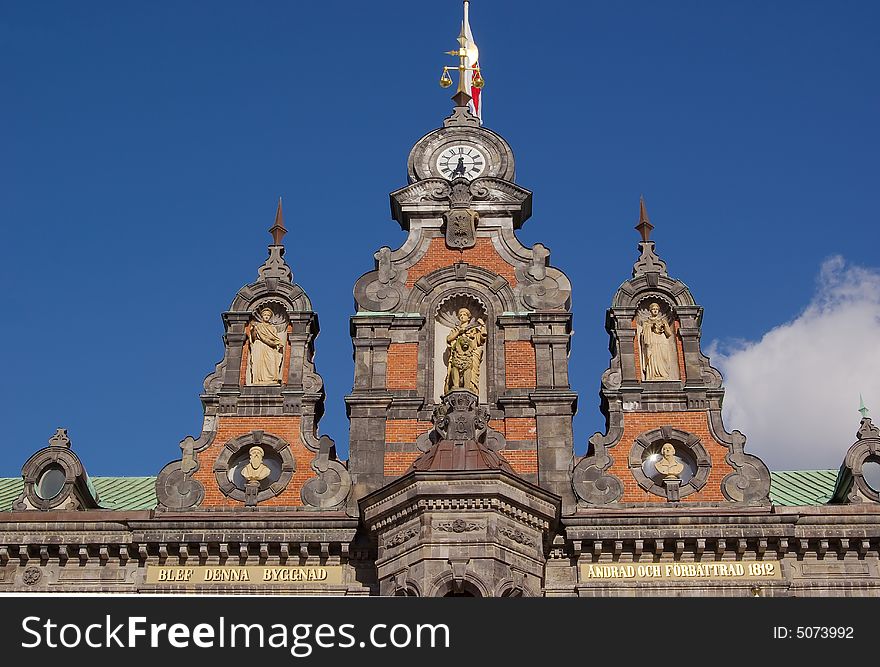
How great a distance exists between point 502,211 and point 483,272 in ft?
5.11

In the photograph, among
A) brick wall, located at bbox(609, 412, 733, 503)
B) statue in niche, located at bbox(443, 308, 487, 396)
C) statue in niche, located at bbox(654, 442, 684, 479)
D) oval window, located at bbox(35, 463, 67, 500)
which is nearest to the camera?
brick wall, located at bbox(609, 412, 733, 503)

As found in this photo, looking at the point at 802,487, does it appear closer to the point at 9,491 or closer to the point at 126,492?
the point at 126,492

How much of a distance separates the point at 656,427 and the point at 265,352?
24.7 ft

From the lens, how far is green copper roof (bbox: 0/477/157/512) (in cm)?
2491

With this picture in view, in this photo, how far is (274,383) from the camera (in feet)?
76.2

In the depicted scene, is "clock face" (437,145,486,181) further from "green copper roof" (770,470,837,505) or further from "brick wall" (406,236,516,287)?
"green copper roof" (770,470,837,505)

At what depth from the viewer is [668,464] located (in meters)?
21.9

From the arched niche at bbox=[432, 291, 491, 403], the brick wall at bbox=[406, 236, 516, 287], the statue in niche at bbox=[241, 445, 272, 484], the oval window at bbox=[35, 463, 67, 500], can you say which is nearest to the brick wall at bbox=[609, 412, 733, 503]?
the arched niche at bbox=[432, 291, 491, 403]

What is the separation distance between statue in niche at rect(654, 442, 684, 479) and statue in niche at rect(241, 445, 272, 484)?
23.1 ft

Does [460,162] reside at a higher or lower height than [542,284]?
higher

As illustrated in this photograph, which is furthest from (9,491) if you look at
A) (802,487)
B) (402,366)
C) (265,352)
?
(802,487)

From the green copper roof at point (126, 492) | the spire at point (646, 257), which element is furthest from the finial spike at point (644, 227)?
the green copper roof at point (126, 492)
